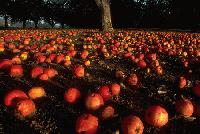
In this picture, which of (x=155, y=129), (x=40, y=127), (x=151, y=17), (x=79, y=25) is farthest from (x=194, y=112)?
(x=79, y=25)

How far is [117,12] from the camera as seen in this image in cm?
5775

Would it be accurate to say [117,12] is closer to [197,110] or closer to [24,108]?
[197,110]

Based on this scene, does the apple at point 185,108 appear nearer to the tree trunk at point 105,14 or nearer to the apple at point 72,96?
the apple at point 72,96

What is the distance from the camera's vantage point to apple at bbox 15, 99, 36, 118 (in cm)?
508

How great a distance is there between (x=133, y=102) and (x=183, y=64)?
150 inches

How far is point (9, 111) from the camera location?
540 centimetres

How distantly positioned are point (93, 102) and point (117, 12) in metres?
54.0

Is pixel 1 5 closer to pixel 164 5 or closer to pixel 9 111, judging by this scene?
pixel 164 5

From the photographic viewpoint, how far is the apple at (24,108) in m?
5.08

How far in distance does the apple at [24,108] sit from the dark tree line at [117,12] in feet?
88.3

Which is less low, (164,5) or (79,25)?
(164,5)

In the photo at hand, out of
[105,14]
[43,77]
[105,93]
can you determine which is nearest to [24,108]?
[105,93]

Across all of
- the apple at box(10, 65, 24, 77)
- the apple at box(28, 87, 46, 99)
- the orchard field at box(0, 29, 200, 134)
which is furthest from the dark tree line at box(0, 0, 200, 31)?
the apple at box(28, 87, 46, 99)

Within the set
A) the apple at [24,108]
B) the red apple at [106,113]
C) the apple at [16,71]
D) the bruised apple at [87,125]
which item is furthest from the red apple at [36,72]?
the bruised apple at [87,125]
